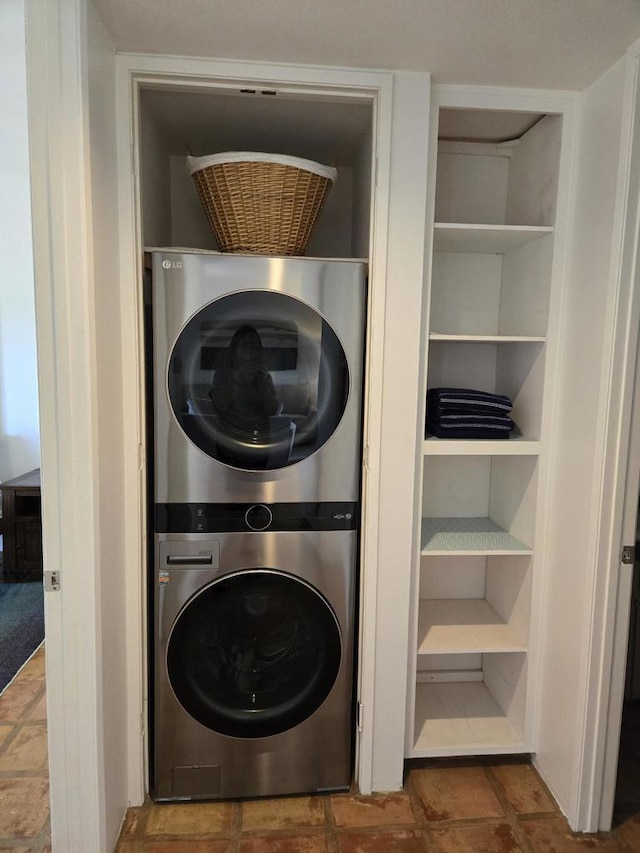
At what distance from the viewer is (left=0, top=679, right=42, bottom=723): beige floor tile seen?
87.9 inches

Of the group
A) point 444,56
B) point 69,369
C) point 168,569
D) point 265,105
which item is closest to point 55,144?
point 69,369

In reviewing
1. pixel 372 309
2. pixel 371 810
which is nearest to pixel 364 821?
pixel 371 810

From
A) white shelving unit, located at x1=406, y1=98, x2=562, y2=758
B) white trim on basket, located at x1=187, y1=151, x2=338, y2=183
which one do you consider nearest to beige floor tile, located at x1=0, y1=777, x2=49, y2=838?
white shelving unit, located at x1=406, y1=98, x2=562, y2=758

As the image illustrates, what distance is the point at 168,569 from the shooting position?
67.3 inches

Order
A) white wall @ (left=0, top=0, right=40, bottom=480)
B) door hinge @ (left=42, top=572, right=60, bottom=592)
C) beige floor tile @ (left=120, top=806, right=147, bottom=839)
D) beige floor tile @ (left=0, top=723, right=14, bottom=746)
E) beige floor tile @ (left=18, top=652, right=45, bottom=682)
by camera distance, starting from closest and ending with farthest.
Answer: door hinge @ (left=42, top=572, right=60, bottom=592) < beige floor tile @ (left=120, top=806, right=147, bottom=839) < beige floor tile @ (left=0, top=723, right=14, bottom=746) < beige floor tile @ (left=18, top=652, right=45, bottom=682) < white wall @ (left=0, top=0, right=40, bottom=480)

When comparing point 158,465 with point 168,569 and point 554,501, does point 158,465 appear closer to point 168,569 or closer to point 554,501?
point 168,569

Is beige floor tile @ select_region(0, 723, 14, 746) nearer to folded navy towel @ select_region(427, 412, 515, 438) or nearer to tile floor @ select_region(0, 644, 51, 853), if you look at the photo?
tile floor @ select_region(0, 644, 51, 853)

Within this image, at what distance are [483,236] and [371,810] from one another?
1.86 meters

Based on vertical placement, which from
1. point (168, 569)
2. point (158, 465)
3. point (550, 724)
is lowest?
point (550, 724)

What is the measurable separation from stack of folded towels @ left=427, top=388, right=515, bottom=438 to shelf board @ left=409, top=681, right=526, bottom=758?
1.03 m

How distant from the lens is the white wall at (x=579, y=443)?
1584 millimetres

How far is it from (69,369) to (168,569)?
68 cm

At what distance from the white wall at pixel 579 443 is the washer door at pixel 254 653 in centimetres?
71

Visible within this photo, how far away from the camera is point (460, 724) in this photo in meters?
2.03
